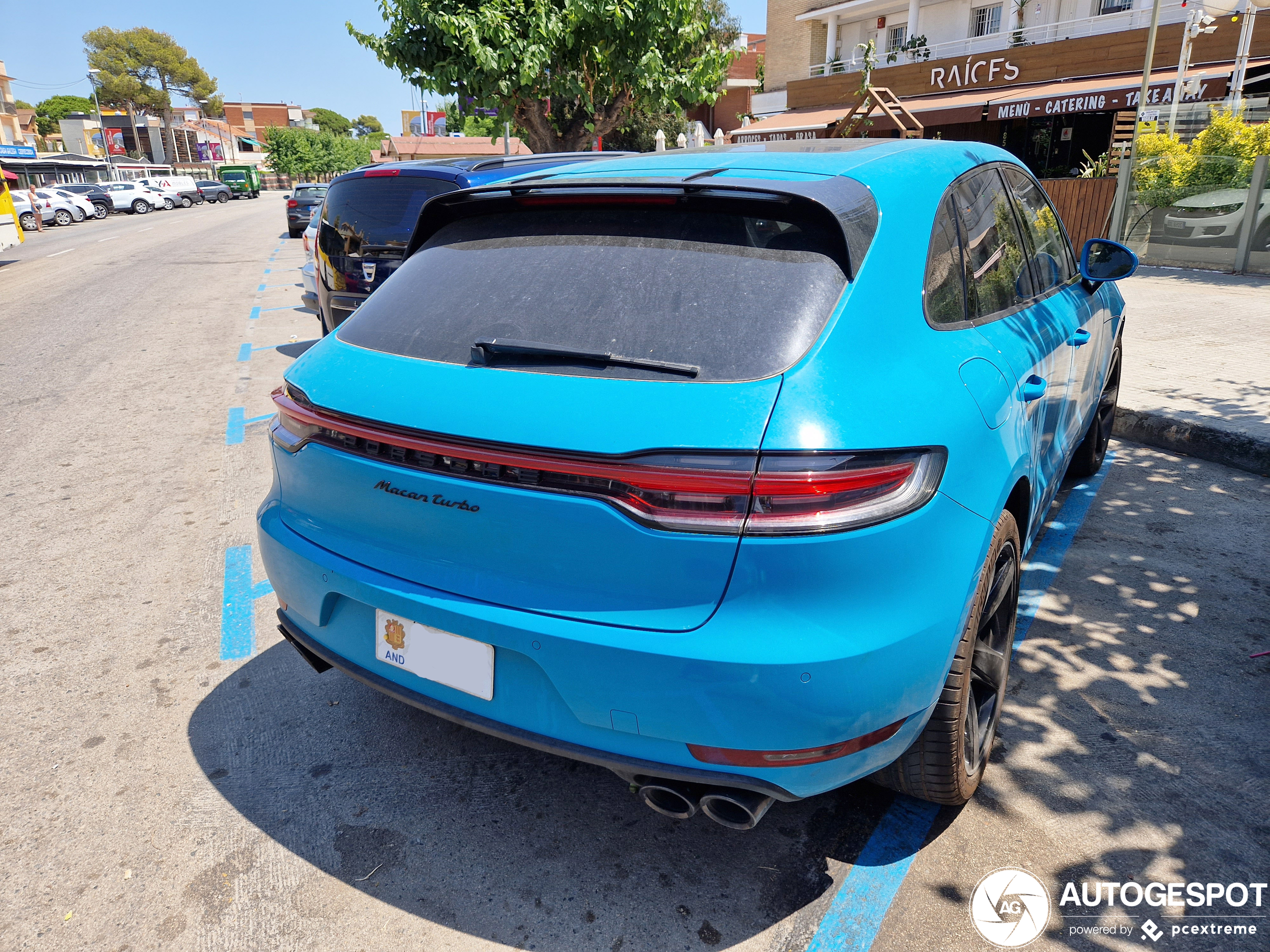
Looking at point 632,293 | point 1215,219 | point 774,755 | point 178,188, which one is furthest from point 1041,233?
point 178,188

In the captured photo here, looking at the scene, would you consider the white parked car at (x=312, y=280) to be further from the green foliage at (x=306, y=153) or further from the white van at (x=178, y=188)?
the green foliage at (x=306, y=153)

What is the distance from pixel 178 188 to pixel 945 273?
57.8 meters

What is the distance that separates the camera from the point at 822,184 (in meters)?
2.16

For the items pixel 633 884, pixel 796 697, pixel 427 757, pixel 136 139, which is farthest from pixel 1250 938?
pixel 136 139

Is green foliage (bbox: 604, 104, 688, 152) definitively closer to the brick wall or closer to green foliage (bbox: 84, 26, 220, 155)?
the brick wall

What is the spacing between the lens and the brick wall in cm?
3697

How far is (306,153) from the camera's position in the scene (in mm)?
89688

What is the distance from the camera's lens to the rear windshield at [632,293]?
194 cm

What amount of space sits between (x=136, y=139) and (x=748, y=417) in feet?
386

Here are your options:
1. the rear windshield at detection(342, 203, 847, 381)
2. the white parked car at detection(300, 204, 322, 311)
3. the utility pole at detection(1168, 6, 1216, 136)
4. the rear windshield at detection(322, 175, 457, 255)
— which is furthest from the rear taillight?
the utility pole at detection(1168, 6, 1216, 136)

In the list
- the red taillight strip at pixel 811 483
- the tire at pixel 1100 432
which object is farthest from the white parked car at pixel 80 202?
the red taillight strip at pixel 811 483

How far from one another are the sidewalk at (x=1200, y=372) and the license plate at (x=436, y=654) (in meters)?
5.22

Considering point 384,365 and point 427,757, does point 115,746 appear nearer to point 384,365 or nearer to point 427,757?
point 427,757

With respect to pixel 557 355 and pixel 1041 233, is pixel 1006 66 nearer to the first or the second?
pixel 1041 233
